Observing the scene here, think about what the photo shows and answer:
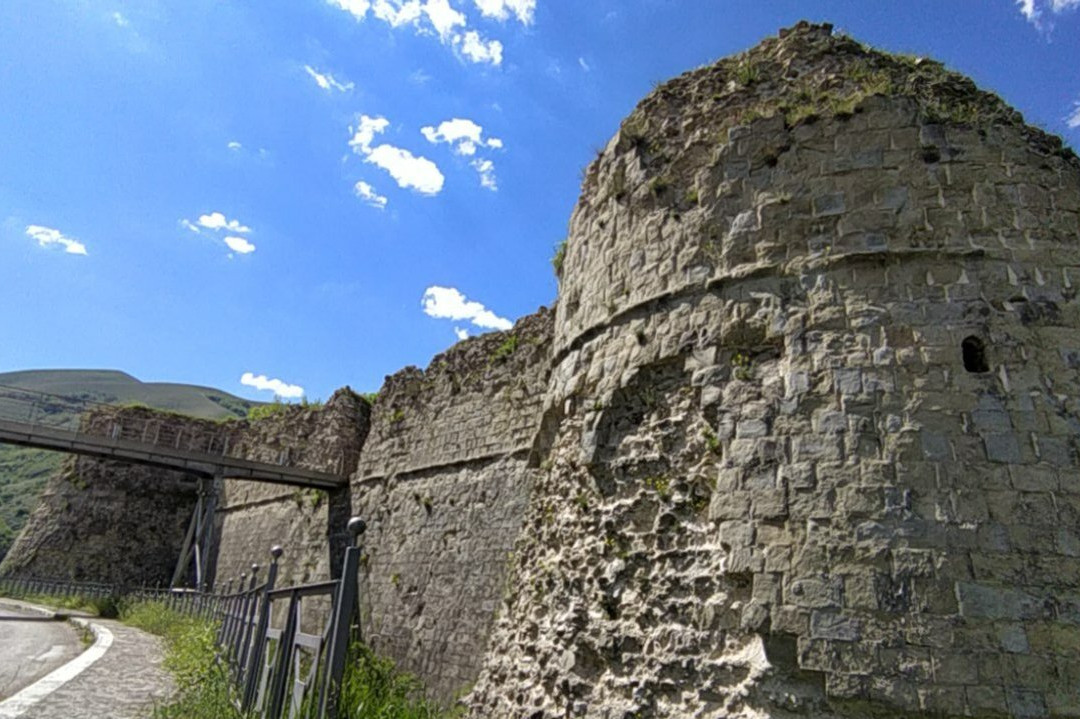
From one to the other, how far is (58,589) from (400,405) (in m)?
14.1

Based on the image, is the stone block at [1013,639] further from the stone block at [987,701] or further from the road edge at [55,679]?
the road edge at [55,679]

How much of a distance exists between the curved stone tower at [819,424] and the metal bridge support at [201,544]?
1359 cm

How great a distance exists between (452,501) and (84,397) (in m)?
92.1

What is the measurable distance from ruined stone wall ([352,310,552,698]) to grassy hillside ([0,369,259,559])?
5950cm

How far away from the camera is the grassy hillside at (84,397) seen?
67.1 metres

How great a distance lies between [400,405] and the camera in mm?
15227

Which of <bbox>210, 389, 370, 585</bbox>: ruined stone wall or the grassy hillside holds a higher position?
the grassy hillside

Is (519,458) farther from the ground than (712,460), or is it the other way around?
(519,458)

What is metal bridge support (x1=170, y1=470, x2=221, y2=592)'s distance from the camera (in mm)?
18641

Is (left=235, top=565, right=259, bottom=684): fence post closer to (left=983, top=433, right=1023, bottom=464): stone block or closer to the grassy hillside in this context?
(left=983, top=433, right=1023, bottom=464): stone block

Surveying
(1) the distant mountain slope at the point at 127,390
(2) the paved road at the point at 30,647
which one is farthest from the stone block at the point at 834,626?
(1) the distant mountain slope at the point at 127,390

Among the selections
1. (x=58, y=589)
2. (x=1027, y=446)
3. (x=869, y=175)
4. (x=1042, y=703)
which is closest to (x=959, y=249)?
(x=869, y=175)

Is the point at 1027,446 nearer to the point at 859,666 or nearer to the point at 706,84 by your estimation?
the point at 859,666

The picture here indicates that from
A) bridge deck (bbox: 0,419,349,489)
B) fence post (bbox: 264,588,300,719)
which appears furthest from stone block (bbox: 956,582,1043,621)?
bridge deck (bbox: 0,419,349,489)
